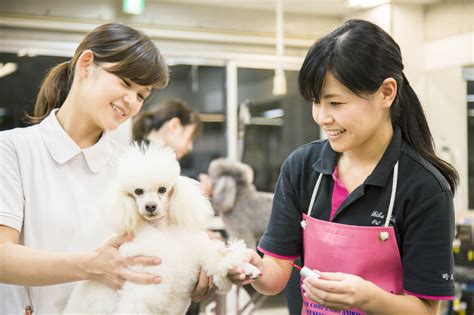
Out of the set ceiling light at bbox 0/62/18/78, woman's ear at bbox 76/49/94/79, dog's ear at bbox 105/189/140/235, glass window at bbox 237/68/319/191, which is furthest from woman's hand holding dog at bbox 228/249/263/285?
glass window at bbox 237/68/319/191

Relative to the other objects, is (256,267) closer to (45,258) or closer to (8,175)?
(45,258)

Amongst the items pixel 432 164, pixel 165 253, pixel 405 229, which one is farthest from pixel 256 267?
pixel 432 164

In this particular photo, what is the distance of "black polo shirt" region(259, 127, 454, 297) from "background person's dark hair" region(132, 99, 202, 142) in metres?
0.90

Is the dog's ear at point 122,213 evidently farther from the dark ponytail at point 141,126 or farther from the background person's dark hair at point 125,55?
the dark ponytail at point 141,126

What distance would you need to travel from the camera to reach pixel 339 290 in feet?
3.20

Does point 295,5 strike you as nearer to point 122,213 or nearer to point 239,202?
point 239,202

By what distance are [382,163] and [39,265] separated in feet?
2.42

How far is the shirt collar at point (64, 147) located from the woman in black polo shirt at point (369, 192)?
16.1 inches

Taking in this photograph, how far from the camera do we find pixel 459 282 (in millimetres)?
2766

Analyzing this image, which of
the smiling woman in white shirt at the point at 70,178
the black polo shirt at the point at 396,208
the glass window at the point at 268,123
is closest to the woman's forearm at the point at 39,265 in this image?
the smiling woman in white shirt at the point at 70,178

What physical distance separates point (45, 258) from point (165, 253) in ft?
0.79

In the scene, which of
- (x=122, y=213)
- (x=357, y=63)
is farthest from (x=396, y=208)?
(x=122, y=213)

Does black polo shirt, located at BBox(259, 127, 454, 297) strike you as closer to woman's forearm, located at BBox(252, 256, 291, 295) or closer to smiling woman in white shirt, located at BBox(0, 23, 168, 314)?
woman's forearm, located at BBox(252, 256, 291, 295)

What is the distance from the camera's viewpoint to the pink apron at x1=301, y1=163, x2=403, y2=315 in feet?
3.51
